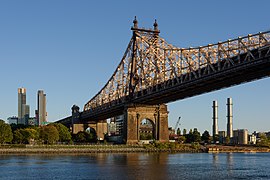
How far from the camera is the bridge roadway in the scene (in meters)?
60.3

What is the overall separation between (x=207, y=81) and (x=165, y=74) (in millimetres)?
22729

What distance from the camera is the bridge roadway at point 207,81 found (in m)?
60.3

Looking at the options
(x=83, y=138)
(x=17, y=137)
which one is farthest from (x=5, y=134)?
(x=83, y=138)

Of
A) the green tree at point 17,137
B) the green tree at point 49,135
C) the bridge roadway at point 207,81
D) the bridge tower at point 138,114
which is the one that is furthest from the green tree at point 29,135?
the bridge tower at point 138,114

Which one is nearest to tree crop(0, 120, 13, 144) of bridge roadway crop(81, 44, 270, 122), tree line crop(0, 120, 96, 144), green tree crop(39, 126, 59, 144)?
tree line crop(0, 120, 96, 144)

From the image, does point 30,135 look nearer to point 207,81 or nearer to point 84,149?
point 84,149

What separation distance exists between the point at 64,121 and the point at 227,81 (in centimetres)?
11913

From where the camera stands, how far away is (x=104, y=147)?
349 feet

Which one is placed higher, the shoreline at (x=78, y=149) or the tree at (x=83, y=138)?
the tree at (x=83, y=138)

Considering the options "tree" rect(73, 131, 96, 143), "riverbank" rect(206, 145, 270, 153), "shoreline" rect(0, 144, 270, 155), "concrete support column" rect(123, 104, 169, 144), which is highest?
"concrete support column" rect(123, 104, 169, 144)

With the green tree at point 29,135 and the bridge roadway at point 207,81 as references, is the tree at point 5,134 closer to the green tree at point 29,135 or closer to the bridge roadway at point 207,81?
the green tree at point 29,135

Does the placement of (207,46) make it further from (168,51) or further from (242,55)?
(168,51)

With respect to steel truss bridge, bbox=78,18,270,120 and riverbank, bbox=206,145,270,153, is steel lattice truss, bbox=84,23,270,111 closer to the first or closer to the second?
steel truss bridge, bbox=78,18,270,120

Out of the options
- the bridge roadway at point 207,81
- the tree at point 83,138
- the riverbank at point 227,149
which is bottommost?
the riverbank at point 227,149
